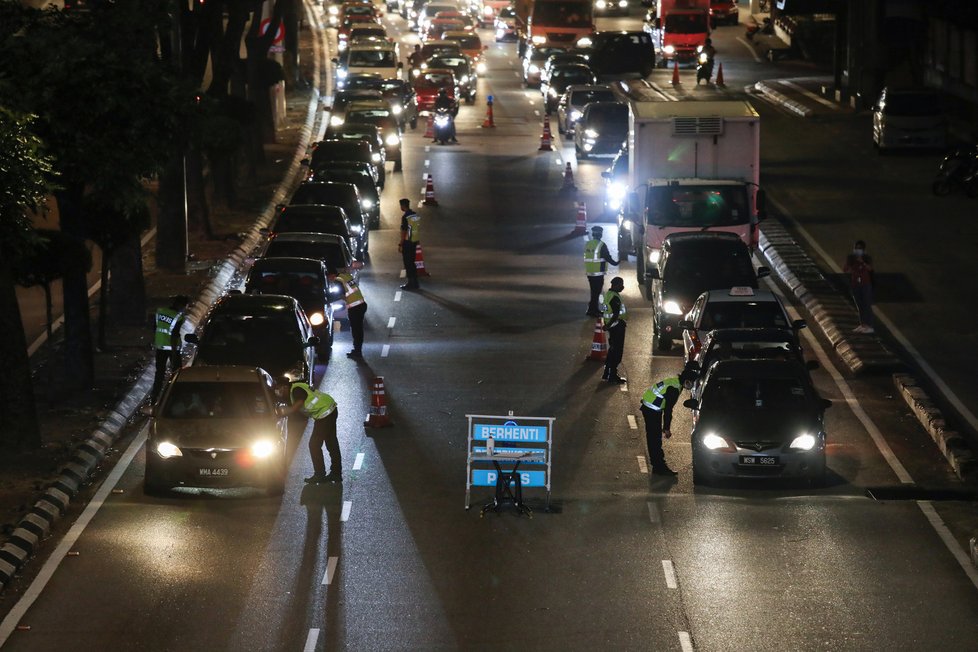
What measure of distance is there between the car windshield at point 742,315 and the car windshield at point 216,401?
786 centimetres

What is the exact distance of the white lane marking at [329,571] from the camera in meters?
16.8

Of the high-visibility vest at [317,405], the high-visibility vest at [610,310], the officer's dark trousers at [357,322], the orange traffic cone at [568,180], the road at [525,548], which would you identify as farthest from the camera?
the orange traffic cone at [568,180]

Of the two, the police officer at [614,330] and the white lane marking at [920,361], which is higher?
the police officer at [614,330]

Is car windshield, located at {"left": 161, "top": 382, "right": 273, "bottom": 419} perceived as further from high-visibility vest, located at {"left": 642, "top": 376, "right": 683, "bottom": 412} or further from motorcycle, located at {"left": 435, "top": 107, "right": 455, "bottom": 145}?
motorcycle, located at {"left": 435, "top": 107, "right": 455, "bottom": 145}

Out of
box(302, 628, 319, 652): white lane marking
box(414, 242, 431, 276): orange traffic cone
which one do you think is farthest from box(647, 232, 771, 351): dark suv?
box(302, 628, 319, 652): white lane marking

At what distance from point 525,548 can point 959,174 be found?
27.4 meters

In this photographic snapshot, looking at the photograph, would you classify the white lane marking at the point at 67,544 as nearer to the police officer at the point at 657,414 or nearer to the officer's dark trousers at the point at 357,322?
the officer's dark trousers at the point at 357,322

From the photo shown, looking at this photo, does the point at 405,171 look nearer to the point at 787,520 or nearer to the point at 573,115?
the point at 573,115

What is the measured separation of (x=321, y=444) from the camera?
2053 cm

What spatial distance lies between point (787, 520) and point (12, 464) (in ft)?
30.2

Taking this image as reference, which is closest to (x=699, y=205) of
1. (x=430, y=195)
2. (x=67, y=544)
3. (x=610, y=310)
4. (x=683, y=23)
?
(x=610, y=310)

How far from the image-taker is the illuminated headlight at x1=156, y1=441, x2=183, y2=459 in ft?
65.2

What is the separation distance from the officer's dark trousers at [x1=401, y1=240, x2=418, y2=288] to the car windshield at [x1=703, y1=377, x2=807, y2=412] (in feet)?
42.2

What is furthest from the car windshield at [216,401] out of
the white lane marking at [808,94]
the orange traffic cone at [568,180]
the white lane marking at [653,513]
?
the white lane marking at [808,94]
